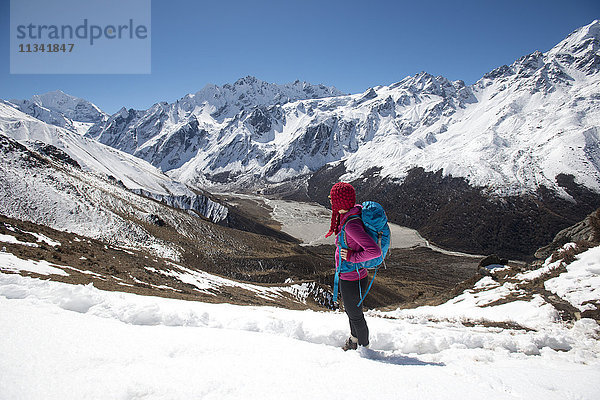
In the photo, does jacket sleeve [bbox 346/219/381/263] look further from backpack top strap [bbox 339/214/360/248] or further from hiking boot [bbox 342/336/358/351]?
hiking boot [bbox 342/336/358/351]

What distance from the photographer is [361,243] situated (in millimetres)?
5023

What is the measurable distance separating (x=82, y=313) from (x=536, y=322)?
11.8 metres

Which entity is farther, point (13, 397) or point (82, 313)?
point (82, 313)

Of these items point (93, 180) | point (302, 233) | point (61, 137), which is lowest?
point (302, 233)

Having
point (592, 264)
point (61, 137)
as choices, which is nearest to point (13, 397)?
point (592, 264)

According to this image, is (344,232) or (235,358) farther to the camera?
(344,232)

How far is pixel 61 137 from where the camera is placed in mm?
71750

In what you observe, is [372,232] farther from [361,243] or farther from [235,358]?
[235,358]

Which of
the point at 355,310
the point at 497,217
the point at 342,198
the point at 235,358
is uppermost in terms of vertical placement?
the point at 342,198

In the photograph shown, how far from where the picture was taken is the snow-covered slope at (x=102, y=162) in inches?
2645

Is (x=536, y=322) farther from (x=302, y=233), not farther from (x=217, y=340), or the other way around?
(x=302, y=233)

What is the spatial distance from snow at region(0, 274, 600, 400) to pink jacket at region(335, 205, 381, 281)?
1.33 meters

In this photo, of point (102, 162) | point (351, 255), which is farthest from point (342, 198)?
point (102, 162)

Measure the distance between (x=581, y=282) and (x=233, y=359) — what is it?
40.6 feet
